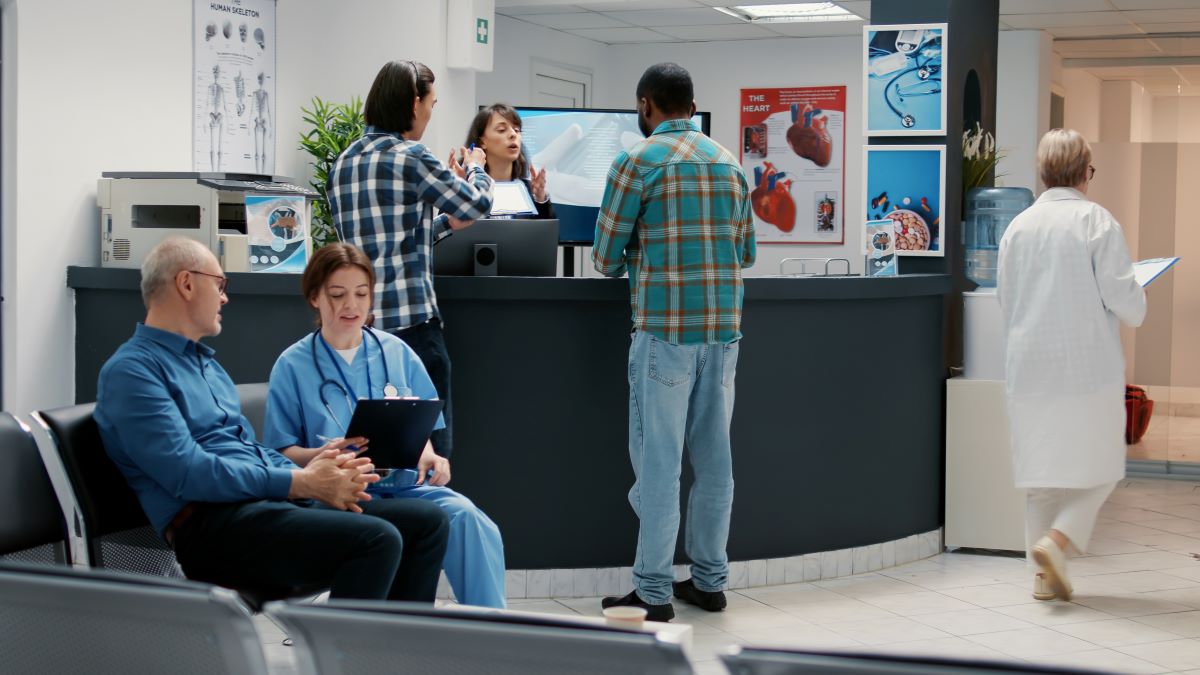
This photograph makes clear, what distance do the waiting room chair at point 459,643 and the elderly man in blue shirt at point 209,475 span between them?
4.61 feet

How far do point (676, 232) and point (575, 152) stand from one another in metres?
1.63

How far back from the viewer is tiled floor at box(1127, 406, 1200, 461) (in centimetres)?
744

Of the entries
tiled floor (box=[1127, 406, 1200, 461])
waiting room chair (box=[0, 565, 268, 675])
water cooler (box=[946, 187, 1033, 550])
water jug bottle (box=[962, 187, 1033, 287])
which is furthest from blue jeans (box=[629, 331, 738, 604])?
tiled floor (box=[1127, 406, 1200, 461])

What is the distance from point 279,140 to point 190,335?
346 centimetres

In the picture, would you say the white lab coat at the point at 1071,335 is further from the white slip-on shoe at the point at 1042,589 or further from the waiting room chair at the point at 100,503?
the waiting room chair at the point at 100,503

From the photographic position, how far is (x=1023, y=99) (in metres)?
9.47

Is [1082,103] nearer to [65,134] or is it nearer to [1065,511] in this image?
[1065,511]

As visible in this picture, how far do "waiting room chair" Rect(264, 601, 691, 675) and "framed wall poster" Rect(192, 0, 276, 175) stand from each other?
448 centimetres

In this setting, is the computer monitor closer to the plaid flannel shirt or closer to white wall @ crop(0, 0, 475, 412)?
the plaid flannel shirt

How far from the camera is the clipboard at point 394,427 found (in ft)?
9.71

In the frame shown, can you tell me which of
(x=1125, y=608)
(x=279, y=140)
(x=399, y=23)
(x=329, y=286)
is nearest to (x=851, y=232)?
(x=399, y=23)

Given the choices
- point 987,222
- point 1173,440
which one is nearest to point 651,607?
point 987,222

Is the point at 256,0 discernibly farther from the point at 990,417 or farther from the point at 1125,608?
the point at 1125,608

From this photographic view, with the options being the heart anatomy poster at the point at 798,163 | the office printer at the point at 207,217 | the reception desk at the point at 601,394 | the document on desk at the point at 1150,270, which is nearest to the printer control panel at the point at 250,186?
the office printer at the point at 207,217
